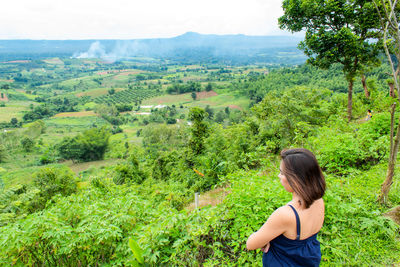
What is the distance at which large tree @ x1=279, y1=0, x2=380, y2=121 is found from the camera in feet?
25.2

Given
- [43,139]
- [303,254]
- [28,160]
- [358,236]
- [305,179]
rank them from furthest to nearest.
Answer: [43,139] → [28,160] → [358,236] → [303,254] → [305,179]

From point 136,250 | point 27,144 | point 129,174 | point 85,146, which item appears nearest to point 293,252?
point 136,250

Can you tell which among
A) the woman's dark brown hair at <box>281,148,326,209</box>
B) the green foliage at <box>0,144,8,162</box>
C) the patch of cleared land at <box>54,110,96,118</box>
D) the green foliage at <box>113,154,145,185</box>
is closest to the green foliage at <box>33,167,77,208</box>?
the green foliage at <box>113,154,145,185</box>

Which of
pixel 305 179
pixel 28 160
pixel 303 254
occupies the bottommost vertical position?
pixel 28 160

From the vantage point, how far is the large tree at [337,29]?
7.67 meters

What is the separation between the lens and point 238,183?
134 inches

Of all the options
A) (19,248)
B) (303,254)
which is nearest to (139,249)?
(19,248)

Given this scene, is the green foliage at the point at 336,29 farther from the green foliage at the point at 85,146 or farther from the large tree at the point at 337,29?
the green foliage at the point at 85,146

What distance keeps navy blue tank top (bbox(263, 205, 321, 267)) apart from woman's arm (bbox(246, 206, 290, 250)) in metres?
0.12

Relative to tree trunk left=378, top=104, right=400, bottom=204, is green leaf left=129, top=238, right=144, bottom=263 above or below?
below

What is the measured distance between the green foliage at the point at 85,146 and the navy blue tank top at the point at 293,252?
44.7 m

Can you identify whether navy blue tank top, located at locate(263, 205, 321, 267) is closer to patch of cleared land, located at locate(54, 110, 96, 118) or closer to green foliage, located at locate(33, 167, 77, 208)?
green foliage, located at locate(33, 167, 77, 208)

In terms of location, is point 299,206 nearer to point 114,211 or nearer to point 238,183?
point 238,183

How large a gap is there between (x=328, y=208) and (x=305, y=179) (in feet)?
7.05
